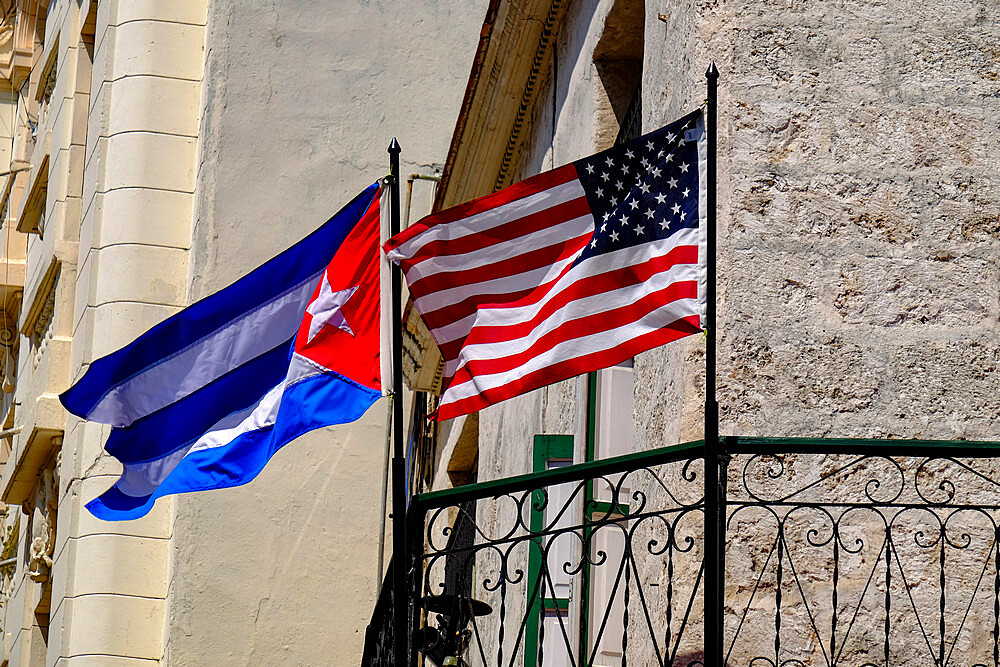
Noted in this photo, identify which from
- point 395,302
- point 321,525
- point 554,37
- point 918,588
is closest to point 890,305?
point 918,588

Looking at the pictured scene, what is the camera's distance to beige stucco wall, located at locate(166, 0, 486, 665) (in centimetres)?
1377

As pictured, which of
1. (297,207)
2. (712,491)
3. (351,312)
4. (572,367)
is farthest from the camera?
(297,207)

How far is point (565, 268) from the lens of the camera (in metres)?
5.78

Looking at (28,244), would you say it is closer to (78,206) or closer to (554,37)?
(78,206)

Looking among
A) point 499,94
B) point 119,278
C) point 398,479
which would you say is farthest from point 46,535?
point 398,479

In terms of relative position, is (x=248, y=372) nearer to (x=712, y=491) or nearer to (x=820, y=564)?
(x=712, y=491)

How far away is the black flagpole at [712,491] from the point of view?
5391 millimetres

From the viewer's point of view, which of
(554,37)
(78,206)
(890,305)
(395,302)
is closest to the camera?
(395,302)

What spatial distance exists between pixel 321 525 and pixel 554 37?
5.56 m

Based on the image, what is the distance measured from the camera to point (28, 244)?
20.0m

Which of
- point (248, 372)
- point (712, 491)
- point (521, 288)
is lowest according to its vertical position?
point (712, 491)

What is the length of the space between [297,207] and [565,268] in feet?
29.4

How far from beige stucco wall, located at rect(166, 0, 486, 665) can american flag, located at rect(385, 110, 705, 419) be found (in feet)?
27.1

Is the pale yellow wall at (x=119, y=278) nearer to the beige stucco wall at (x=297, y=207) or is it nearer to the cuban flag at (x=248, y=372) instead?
the beige stucco wall at (x=297, y=207)
